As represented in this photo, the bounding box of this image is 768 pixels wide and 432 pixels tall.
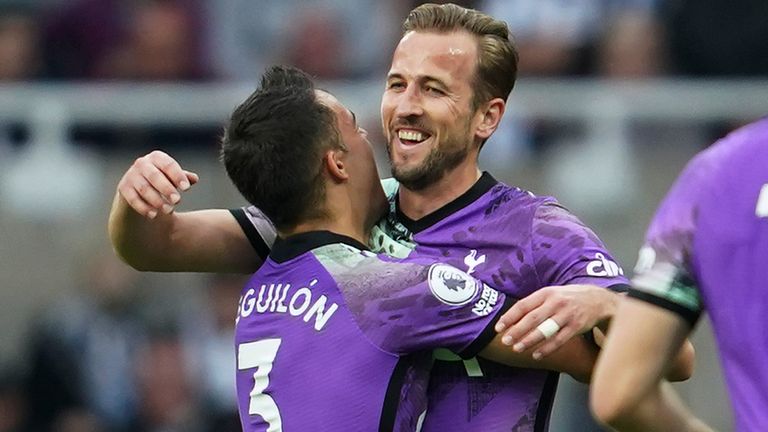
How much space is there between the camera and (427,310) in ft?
13.5

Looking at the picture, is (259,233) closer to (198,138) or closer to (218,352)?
(218,352)

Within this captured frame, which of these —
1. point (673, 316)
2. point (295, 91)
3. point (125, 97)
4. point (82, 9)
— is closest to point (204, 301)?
point (125, 97)

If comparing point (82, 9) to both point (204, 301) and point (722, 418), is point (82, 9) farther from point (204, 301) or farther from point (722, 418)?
point (722, 418)

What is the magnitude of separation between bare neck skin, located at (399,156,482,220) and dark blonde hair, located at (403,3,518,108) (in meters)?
0.18

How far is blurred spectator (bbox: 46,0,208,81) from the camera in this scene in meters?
10.1

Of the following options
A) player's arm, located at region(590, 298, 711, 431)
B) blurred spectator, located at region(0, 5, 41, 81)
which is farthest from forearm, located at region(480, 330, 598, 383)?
blurred spectator, located at region(0, 5, 41, 81)

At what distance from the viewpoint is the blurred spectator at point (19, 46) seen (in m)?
9.94

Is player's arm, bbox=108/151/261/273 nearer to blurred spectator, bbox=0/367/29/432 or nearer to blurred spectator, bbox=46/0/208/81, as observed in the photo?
blurred spectator, bbox=0/367/29/432

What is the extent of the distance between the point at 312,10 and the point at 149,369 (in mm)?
2273

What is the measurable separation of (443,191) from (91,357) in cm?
519

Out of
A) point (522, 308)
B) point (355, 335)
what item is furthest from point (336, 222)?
point (522, 308)

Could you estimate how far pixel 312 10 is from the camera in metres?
10.1

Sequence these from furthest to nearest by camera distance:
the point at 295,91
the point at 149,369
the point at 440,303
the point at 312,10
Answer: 1. the point at 312,10
2. the point at 149,369
3. the point at 295,91
4. the point at 440,303

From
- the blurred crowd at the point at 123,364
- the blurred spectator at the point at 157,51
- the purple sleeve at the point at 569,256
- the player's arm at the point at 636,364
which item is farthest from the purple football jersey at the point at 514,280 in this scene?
the blurred spectator at the point at 157,51
